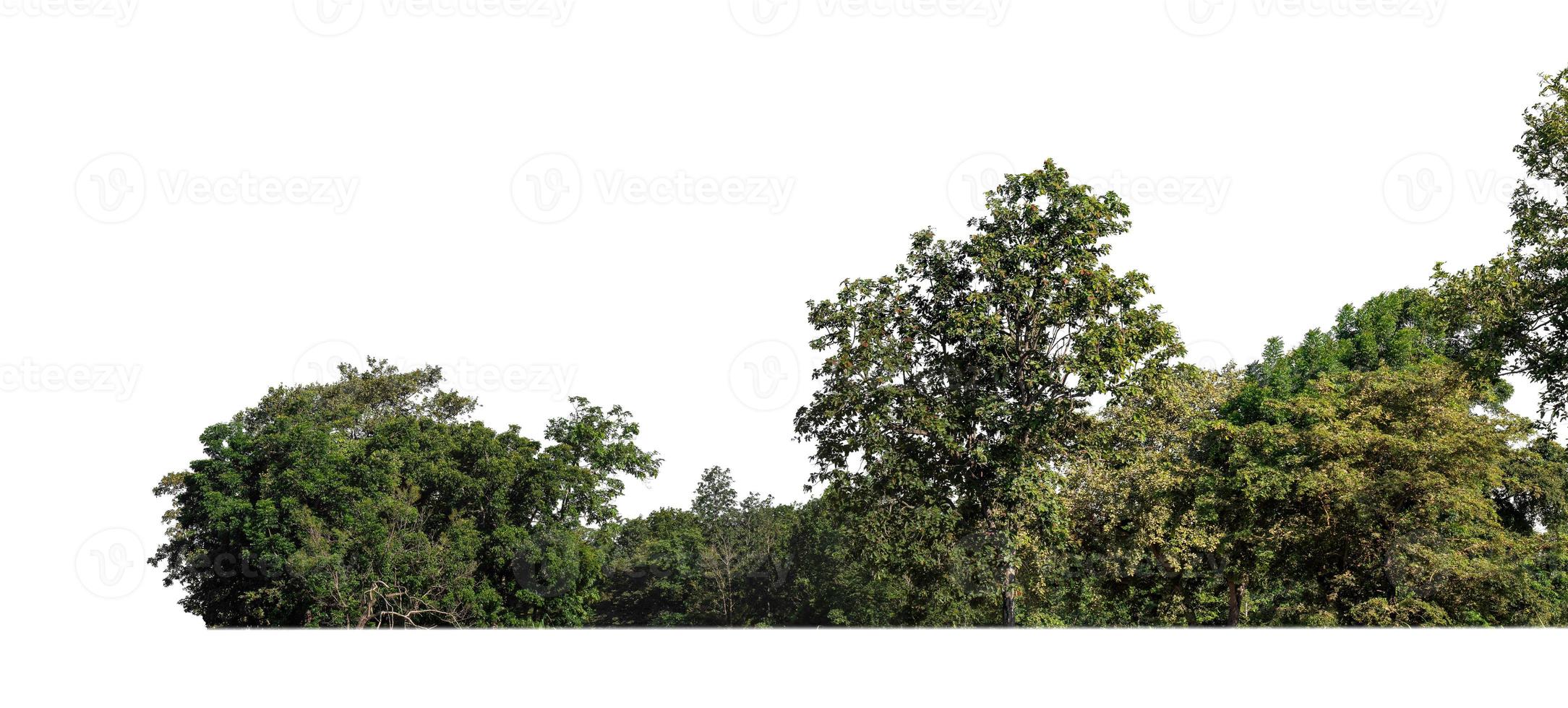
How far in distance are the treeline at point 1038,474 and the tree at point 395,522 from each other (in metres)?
0.11

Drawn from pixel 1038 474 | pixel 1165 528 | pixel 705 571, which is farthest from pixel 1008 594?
pixel 705 571

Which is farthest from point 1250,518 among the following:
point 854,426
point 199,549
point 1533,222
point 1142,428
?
point 199,549

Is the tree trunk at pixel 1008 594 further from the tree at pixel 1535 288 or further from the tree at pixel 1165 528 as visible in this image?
the tree at pixel 1535 288

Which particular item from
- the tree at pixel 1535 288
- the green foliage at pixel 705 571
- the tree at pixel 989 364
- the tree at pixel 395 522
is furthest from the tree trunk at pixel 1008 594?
the green foliage at pixel 705 571

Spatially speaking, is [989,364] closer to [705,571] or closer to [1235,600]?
[1235,600]

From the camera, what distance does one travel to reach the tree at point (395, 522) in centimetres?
3659

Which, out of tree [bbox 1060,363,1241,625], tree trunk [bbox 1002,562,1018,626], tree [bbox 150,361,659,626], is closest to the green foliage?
tree [bbox 150,361,659,626]

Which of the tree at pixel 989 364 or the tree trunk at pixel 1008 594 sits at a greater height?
the tree at pixel 989 364

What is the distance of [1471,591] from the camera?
26656mm

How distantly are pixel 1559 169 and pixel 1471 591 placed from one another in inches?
484

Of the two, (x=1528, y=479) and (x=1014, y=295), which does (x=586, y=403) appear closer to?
(x=1014, y=295)

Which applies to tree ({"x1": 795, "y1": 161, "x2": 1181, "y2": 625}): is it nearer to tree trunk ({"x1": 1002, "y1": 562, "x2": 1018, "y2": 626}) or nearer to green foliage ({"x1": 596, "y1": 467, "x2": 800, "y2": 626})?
tree trunk ({"x1": 1002, "y1": 562, "x2": 1018, "y2": 626})

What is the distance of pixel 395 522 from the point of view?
126ft

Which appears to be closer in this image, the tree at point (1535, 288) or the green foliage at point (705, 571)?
the tree at point (1535, 288)
